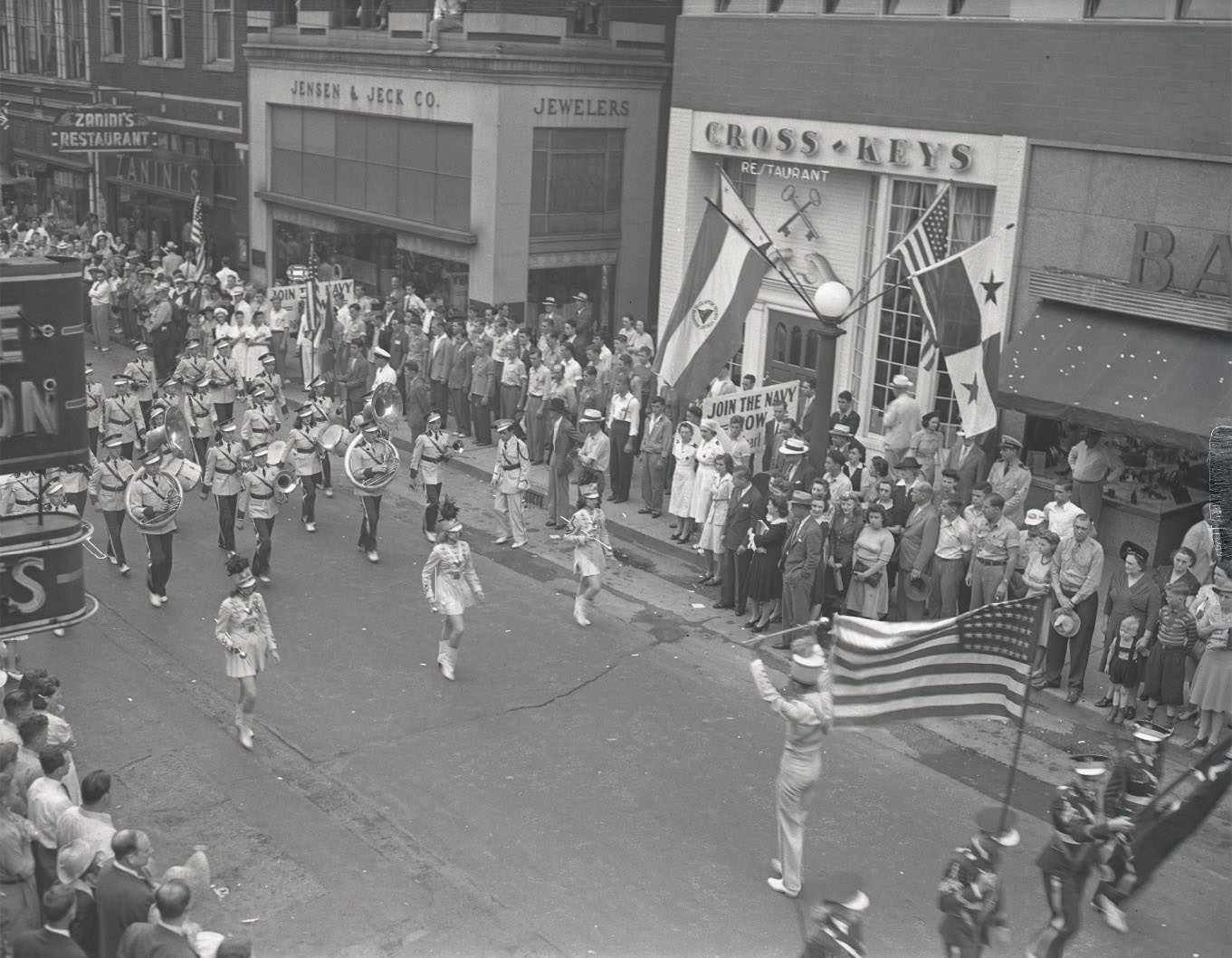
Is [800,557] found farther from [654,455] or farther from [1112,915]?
[1112,915]

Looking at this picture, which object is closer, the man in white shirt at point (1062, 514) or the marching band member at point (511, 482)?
the man in white shirt at point (1062, 514)

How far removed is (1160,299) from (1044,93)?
10.1ft

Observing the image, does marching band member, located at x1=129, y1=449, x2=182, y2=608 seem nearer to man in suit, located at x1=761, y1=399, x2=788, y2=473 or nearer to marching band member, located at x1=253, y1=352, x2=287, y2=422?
marching band member, located at x1=253, y1=352, x2=287, y2=422

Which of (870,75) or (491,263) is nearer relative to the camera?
(870,75)

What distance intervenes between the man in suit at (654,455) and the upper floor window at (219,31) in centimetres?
1867

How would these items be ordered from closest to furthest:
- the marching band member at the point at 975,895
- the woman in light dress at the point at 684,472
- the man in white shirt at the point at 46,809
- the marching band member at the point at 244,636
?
the marching band member at the point at 975,895
the man in white shirt at the point at 46,809
the marching band member at the point at 244,636
the woman in light dress at the point at 684,472

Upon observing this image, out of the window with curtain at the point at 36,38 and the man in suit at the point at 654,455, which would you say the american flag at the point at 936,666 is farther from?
the window with curtain at the point at 36,38

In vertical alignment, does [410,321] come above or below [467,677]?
above

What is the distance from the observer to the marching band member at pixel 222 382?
67.5ft

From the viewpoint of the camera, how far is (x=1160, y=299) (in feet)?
49.4

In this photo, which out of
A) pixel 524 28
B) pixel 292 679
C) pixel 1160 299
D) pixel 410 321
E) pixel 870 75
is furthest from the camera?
pixel 524 28

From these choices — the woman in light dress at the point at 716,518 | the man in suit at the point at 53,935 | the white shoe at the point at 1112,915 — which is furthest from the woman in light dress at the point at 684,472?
the man in suit at the point at 53,935

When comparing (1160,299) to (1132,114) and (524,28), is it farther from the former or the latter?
(524,28)

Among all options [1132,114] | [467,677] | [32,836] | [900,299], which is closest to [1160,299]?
[1132,114]
